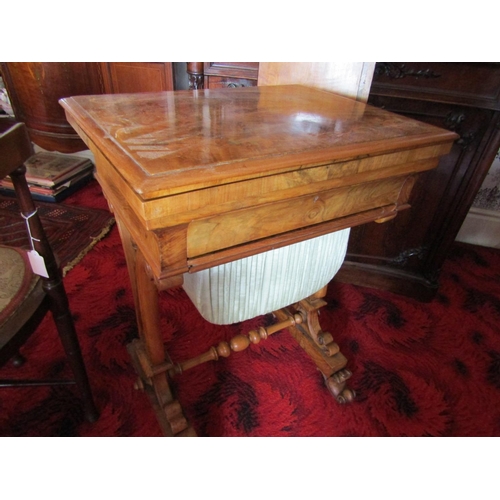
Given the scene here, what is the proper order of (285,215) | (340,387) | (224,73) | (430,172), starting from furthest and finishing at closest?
1. (224,73)
2. (430,172)
3. (340,387)
4. (285,215)

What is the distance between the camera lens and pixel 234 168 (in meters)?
0.47

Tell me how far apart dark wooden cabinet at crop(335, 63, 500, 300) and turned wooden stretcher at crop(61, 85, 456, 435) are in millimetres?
398

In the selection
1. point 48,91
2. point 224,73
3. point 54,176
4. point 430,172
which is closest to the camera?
point 430,172

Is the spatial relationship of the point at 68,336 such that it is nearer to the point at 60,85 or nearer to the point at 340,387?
the point at 340,387

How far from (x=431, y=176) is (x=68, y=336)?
3.98 ft

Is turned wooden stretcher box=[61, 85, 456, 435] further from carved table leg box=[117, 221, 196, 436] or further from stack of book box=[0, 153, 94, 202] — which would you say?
stack of book box=[0, 153, 94, 202]

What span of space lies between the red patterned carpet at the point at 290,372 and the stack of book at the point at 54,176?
699 mm

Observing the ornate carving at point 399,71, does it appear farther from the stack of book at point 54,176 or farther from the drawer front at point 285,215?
the stack of book at point 54,176

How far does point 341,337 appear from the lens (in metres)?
1.26

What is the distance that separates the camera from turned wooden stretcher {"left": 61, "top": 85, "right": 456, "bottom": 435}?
0.46 m

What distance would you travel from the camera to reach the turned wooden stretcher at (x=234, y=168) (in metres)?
0.46

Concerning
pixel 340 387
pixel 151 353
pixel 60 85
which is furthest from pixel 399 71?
pixel 60 85

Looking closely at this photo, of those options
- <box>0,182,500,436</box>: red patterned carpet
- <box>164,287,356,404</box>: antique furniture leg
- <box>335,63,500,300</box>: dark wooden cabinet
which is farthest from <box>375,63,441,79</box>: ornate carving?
<box>0,182,500,436</box>: red patterned carpet

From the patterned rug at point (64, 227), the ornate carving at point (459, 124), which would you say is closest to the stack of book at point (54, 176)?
the patterned rug at point (64, 227)
